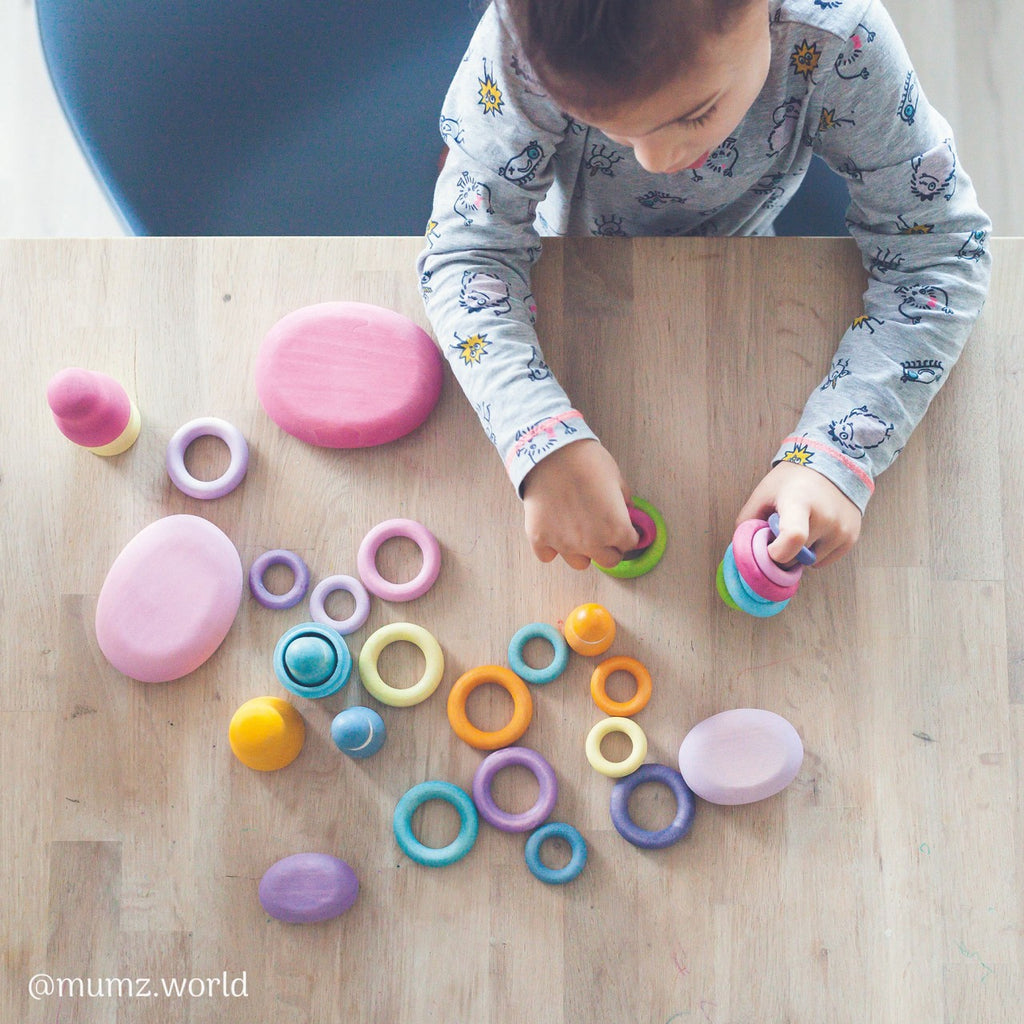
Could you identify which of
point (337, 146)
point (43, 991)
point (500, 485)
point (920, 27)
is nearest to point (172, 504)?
point (500, 485)

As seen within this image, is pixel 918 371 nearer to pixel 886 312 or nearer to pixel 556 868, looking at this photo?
pixel 886 312

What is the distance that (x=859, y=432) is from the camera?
65 cm

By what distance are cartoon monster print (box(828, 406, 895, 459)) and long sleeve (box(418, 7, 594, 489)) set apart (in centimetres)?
18

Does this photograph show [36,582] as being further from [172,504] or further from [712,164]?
[712,164]

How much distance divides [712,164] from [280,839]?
23.3 inches

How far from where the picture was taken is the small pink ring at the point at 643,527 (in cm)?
66

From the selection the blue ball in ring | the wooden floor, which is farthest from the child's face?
the wooden floor

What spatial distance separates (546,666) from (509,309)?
0.27 meters

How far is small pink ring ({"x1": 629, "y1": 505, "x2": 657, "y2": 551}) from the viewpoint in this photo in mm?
658

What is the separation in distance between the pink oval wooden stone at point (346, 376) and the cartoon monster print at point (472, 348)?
0.03 metres

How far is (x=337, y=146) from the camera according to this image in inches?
36.9

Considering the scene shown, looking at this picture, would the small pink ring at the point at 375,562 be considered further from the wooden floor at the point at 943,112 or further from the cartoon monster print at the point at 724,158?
the wooden floor at the point at 943,112

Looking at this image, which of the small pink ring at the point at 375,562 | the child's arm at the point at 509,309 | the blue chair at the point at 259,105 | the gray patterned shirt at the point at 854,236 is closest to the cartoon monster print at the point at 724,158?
the gray patterned shirt at the point at 854,236

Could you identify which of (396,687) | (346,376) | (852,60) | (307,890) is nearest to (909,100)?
(852,60)
